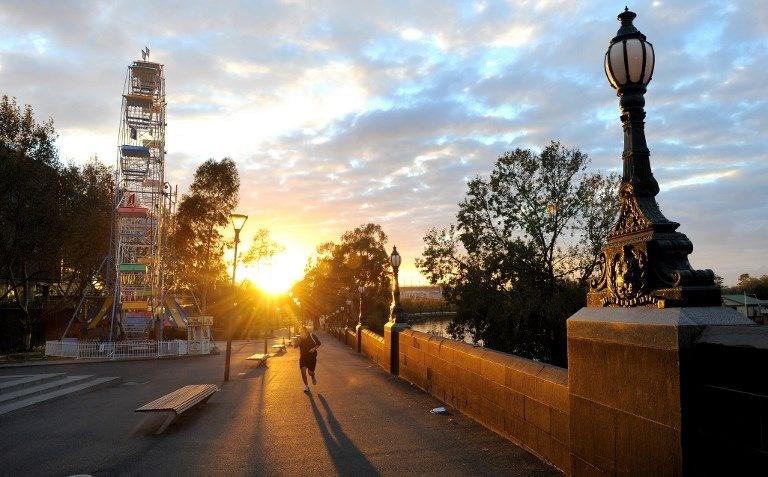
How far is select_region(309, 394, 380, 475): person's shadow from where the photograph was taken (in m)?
5.83

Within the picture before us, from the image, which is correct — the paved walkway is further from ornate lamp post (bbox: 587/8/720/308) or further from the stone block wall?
the stone block wall

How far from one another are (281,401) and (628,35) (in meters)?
8.99

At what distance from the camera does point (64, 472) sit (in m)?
6.02

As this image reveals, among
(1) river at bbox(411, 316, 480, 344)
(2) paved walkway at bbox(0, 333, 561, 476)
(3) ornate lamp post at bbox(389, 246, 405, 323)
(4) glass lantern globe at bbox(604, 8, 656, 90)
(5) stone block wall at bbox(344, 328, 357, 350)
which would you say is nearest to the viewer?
(4) glass lantern globe at bbox(604, 8, 656, 90)

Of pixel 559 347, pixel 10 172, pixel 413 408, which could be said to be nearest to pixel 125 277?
pixel 10 172

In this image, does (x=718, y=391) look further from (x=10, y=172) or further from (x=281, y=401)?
(x=10, y=172)

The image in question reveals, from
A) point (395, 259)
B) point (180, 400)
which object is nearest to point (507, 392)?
point (180, 400)

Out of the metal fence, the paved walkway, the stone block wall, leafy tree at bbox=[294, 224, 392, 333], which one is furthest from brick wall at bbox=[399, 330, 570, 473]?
leafy tree at bbox=[294, 224, 392, 333]

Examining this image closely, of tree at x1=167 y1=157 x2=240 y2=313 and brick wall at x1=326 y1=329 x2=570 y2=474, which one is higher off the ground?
tree at x1=167 y1=157 x2=240 y2=313

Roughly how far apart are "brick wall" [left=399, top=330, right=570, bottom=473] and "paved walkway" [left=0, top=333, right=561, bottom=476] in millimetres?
190

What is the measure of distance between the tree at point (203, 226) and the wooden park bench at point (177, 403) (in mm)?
37464

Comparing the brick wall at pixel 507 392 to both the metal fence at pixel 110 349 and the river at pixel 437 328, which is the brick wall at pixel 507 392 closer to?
the river at pixel 437 328

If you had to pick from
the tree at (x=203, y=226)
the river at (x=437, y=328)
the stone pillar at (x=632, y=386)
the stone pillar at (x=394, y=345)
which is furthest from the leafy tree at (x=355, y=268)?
the stone pillar at (x=632, y=386)

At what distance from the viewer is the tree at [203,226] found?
45875 mm
